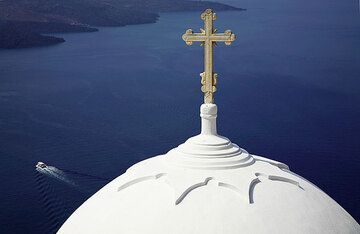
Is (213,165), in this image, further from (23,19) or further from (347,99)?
(23,19)

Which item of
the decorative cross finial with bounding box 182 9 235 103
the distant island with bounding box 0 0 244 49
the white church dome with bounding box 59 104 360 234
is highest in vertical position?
the decorative cross finial with bounding box 182 9 235 103

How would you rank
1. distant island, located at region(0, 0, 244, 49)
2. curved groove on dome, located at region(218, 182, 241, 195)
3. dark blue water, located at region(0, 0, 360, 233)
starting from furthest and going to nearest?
distant island, located at region(0, 0, 244, 49)
dark blue water, located at region(0, 0, 360, 233)
curved groove on dome, located at region(218, 182, 241, 195)

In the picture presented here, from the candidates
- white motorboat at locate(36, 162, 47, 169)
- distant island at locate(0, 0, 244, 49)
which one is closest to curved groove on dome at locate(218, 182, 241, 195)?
white motorboat at locate(36, 162, 47, 169)

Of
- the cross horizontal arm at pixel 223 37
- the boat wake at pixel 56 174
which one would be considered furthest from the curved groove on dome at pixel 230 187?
the boat wake at pixel 56 174

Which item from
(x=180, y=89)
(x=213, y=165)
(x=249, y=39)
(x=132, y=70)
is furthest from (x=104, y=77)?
(x=213, y=165)

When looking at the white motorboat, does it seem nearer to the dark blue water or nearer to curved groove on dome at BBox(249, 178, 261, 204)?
the dark blue water

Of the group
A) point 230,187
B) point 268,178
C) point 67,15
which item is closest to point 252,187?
point 230,187

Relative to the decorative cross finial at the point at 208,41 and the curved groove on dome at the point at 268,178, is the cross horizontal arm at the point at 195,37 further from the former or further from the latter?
the curved groove on dome at the point at 268,178
